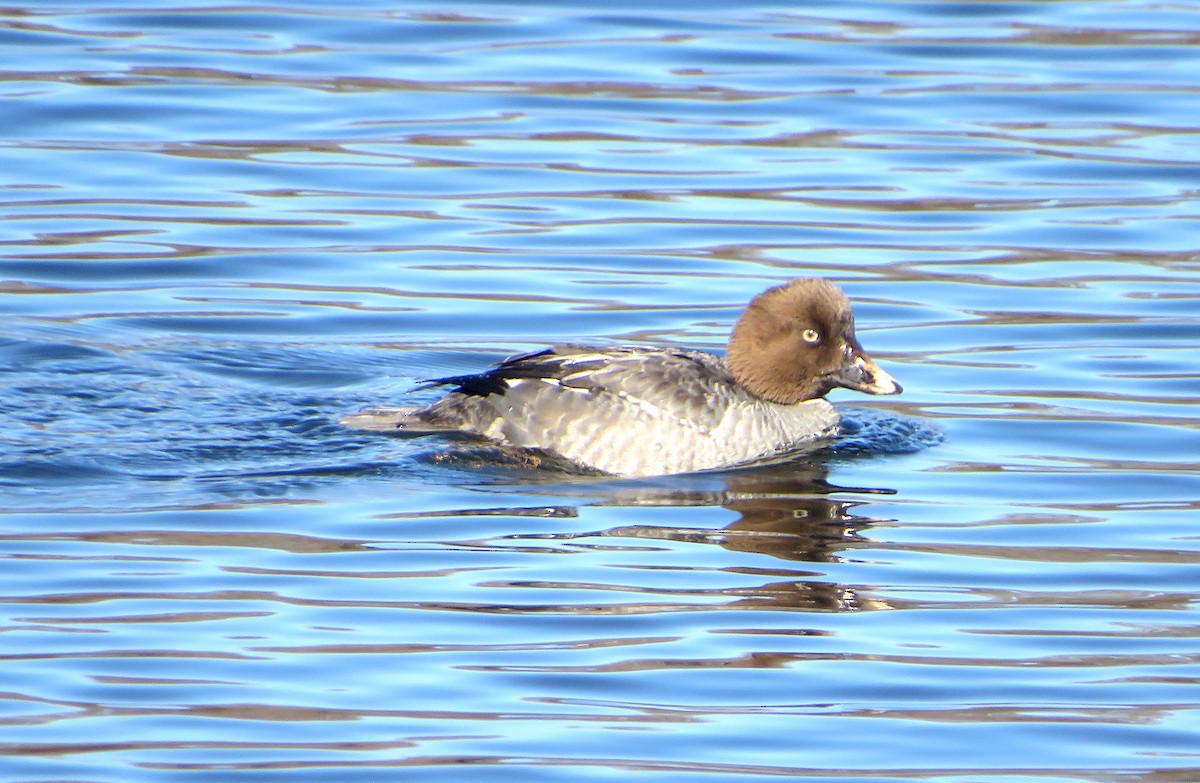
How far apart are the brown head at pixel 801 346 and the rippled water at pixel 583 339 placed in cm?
41

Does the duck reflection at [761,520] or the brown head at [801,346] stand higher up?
the brown head at [801,346]

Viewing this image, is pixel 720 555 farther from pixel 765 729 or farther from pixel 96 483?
pixel 96 483

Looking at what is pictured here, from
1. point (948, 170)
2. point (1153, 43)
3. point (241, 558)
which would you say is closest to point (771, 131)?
point (948, 170)

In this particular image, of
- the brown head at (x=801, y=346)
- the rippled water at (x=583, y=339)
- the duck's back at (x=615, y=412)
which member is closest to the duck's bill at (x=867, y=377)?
the brown head at (x=801, y=346)

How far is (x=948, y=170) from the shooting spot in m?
15.8

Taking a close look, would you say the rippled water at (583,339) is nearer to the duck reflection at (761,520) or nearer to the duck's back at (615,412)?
the duck reflection at (761,520)

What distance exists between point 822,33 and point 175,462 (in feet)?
36.6

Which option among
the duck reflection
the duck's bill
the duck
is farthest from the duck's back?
the duck's bill

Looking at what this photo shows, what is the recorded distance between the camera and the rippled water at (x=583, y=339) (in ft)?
22.7

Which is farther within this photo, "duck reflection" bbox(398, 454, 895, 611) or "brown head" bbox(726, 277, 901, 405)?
"brown head" bbox(726, 277, 901, 405)

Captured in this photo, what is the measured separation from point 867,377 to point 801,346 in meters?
0.37

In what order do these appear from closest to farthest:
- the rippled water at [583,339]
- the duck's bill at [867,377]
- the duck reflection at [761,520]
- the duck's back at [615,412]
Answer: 1. the rippled water at [583,339]
2. the duck reflection at [761,520]
3. the duck's back at [615,412]
4. the duck's bill at [867,377]

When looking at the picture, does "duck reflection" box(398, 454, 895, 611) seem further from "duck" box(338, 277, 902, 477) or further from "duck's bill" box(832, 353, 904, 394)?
"duck's bill" box(832, 353, 904, 394)

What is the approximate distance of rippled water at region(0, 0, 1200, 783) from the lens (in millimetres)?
6926
